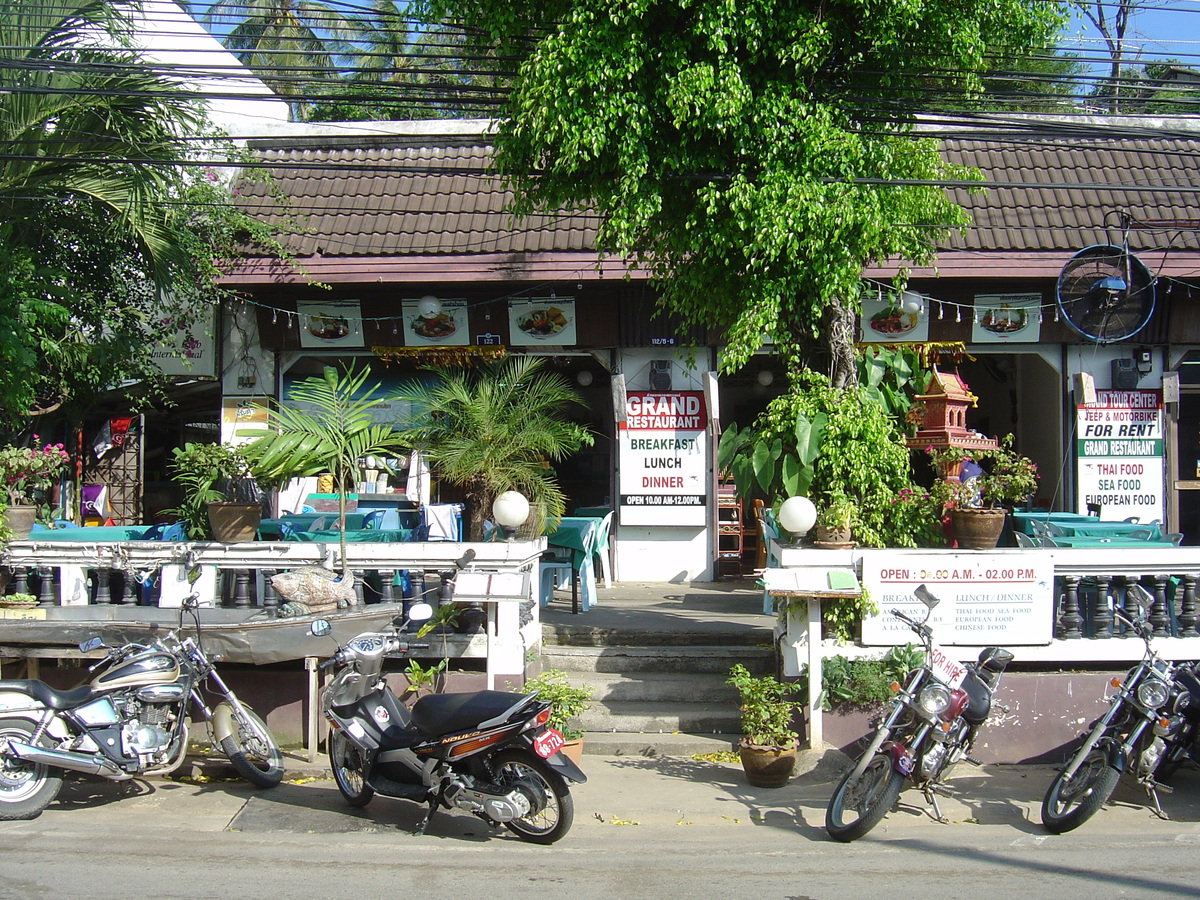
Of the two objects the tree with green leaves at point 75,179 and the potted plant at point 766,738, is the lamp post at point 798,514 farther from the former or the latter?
the tree with green leaves at point 75,179

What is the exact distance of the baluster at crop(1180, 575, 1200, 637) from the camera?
22.0 ft

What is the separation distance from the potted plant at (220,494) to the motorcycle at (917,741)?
460 cm

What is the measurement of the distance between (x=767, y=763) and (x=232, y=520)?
4209 millimetres

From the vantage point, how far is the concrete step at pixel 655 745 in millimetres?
6836

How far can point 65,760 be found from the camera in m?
5.52

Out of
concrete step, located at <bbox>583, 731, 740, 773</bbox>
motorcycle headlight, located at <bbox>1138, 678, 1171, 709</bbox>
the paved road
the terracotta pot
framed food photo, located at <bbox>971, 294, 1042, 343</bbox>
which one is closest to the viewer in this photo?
the paved road

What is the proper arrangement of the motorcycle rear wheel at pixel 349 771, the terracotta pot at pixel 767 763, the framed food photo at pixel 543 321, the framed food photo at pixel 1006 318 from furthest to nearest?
1. the framed food photo at pixel 543 321
2. the framed food photo at pixel 1006 318
3. the terracotta pot at pixel 767 763
4. the motorcycle rear wheel at pixel 349 771

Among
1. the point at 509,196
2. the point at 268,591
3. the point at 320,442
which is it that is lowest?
the point at 268,591

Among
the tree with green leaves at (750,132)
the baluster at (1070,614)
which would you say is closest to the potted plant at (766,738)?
the baluster at (1070,614)

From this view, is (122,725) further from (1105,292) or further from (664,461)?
(1105,292)

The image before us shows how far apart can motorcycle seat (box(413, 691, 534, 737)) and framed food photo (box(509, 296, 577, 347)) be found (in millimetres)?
6443

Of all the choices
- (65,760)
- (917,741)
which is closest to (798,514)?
(917,741)

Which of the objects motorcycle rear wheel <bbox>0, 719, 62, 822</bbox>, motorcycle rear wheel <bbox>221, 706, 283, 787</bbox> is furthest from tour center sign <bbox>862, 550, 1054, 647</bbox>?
motorcycle rear wheel <bbox>0, 719, 62, 822</bbox>

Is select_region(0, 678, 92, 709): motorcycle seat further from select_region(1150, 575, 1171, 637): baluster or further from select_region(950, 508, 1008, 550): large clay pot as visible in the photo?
select_region(1150, 575, 1171, 637): baluster
